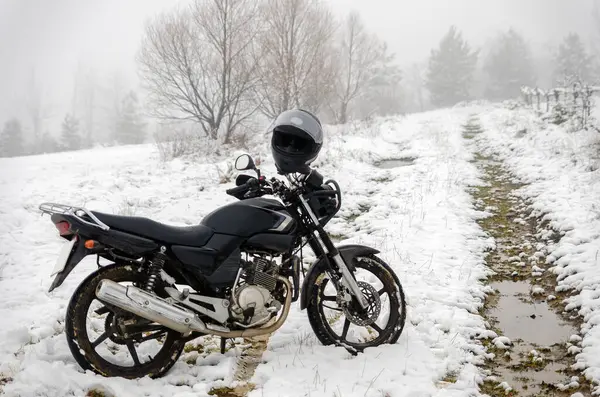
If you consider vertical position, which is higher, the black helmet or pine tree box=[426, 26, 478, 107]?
pine tree box=[426, 26, 478, 107]

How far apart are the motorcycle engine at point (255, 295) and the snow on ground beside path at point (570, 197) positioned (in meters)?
2.53

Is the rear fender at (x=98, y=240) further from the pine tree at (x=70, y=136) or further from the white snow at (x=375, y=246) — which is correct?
the pine tree at (x=70, y=136)

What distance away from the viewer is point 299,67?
1684 centimetres

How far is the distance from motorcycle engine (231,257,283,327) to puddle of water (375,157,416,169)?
9.02 m

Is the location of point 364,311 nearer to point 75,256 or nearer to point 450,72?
point 75,256

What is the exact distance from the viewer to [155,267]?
312 cm

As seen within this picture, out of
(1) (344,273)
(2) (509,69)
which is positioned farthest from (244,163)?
(2) (509,69)

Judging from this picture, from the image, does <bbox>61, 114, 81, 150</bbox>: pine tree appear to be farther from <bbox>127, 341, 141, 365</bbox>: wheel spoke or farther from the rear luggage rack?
<bbox>127, 341, 141, 365</bbox>: wheel spoke

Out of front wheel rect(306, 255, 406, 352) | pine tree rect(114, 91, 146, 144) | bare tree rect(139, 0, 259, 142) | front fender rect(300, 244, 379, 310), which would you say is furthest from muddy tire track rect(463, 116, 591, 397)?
pine tree rect(114, 91, 146, 144)

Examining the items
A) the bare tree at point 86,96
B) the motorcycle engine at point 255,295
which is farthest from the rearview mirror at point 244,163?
the bare tree at point 86,96

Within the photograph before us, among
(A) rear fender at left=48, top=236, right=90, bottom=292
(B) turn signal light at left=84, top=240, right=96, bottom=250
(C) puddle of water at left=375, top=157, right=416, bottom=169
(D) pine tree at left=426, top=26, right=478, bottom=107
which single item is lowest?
(A) rear fender at left=48, top=236, right=90, bottom=292

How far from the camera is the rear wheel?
9.80ft

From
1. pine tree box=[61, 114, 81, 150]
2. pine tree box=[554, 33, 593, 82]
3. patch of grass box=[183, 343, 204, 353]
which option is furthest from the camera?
pine tree box=[554, 33, 593, 82]

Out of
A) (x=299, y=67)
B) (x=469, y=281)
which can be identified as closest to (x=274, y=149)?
(x=469, y=281)
